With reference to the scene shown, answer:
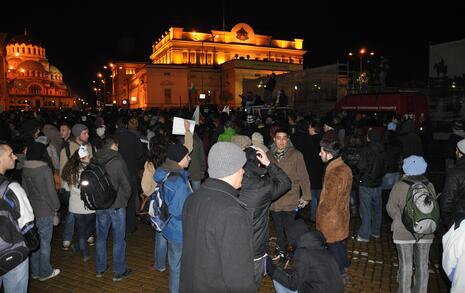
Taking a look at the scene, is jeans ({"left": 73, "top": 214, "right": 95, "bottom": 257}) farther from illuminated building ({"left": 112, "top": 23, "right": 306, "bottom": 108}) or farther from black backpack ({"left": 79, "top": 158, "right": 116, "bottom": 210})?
illuminated building ({"left": 112, "top": 23, "right": 306, "bottom": 108})

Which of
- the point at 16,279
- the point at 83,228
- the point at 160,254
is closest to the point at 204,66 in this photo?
the point at 83,228

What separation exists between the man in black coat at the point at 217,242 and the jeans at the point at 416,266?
2.74 metres

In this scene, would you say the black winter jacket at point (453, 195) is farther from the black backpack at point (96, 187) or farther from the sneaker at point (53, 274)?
the sneaker at point (53, 274)

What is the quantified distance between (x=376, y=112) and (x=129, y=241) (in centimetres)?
1637

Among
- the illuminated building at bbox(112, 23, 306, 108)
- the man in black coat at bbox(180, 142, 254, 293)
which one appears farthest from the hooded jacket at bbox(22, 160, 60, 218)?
the illuminated building at bbox(112, 23, 306, 108)

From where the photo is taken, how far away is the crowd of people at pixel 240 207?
2.46 meters

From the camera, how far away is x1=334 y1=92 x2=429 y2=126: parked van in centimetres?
1761

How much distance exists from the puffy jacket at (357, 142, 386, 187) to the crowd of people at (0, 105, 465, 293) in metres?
0.02

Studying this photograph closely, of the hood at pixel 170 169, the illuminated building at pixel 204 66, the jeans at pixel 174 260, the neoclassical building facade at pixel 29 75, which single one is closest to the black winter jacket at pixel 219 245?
the hood at pixel 170 169

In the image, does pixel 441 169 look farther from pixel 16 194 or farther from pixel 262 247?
pixel 16 194

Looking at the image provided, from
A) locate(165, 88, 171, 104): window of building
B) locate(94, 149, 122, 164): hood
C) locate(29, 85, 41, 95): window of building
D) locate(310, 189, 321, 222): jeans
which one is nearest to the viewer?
locate(94, 149, 122, 164): hood

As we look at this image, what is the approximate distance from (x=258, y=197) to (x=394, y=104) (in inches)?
665

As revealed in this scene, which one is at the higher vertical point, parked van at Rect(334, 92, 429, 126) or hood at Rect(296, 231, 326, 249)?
parked van at Rect(334, 92, 429, 126)

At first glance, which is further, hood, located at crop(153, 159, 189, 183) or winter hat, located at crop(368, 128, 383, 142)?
winter hat, located at crop(368, 128, 383, 142)
